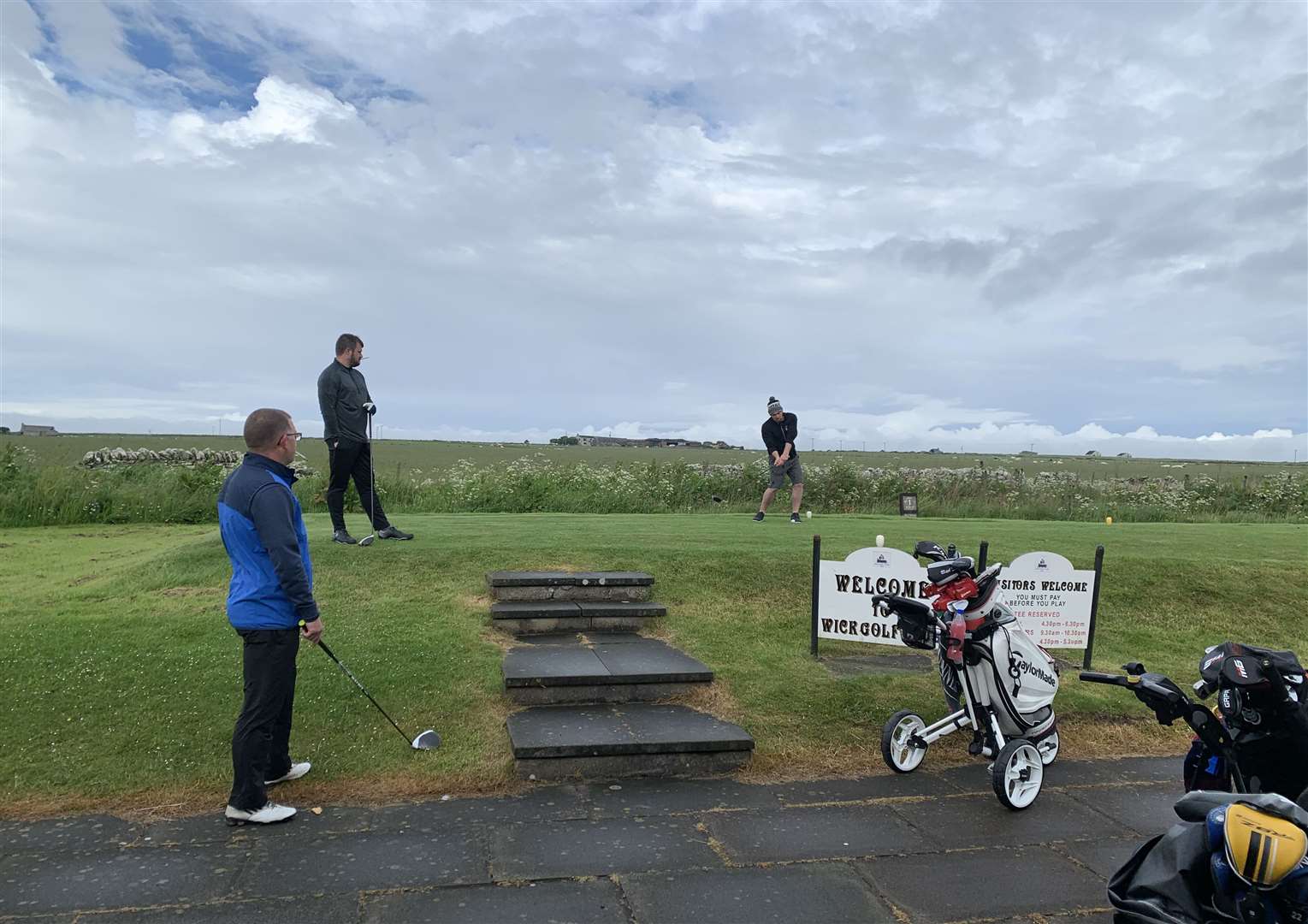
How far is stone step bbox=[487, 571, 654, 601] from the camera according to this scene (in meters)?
8.57

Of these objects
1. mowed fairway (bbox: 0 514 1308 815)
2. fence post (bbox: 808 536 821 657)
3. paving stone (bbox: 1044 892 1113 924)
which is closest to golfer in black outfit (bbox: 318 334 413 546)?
mowed fairway (bbox: 0 514 1308 815)

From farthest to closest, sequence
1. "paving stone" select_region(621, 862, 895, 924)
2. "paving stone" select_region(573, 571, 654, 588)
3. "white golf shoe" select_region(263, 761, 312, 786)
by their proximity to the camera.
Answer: "paving stone" select_region(573, 571, 654, 588) < "white golf shoe" select_region(263, 761, 312, 786) < "paving stone" select_region(621, 862, 895, 924)

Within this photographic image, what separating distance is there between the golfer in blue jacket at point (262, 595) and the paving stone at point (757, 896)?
2077 millimetres

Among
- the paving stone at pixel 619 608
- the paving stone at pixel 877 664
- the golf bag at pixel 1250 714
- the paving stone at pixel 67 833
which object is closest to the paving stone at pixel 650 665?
the paving stone at pixel 619 608

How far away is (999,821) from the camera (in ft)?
16.4

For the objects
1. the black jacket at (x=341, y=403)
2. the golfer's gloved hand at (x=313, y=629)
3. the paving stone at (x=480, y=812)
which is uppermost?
the black jacket at (x=341, y=403)

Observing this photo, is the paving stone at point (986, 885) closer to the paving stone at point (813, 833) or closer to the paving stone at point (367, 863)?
the paving stone at point (813, 833)

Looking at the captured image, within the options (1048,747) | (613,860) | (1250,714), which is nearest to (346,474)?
(613,860)

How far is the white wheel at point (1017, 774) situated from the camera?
5.05 meters

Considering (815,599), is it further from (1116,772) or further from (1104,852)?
(1104,852)

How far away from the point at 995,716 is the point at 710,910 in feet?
8.21

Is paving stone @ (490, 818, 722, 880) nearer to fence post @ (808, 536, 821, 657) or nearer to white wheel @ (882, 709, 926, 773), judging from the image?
white wheel @ (882, 709, 926, 773)

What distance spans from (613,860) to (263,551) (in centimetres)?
242

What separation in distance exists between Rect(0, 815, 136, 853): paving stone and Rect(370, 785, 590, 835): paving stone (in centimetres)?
125
